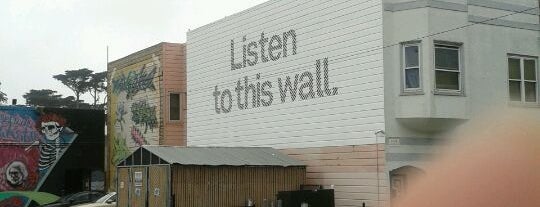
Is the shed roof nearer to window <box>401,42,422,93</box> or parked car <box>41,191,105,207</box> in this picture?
window <box>401,42,422,93</box>

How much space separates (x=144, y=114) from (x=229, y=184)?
12.5 meters

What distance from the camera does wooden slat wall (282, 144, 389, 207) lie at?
19.7m

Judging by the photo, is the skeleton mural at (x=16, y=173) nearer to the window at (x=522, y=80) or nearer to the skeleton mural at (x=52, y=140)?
the skeleton mural at (x=52, y=140)

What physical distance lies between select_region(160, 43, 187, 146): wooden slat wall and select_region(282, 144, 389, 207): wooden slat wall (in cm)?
953

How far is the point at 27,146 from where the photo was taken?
108 ft

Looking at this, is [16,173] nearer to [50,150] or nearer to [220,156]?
[50,150]

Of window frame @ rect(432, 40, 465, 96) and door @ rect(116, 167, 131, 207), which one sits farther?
door @ rect(116, 167, 131, 207)

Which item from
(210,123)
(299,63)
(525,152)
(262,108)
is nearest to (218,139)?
(210,123)

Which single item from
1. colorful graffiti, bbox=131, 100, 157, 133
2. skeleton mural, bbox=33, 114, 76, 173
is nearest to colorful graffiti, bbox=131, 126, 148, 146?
colorful graffiti, bbox=131, 100, 157, 133

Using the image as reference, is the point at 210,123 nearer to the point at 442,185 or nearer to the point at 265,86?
the point at 265,86

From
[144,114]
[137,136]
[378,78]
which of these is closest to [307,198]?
[378,78]

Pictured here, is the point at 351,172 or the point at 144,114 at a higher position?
the point at 144,114

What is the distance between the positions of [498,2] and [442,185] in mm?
6045

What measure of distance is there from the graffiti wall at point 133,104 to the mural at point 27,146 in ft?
8.64
